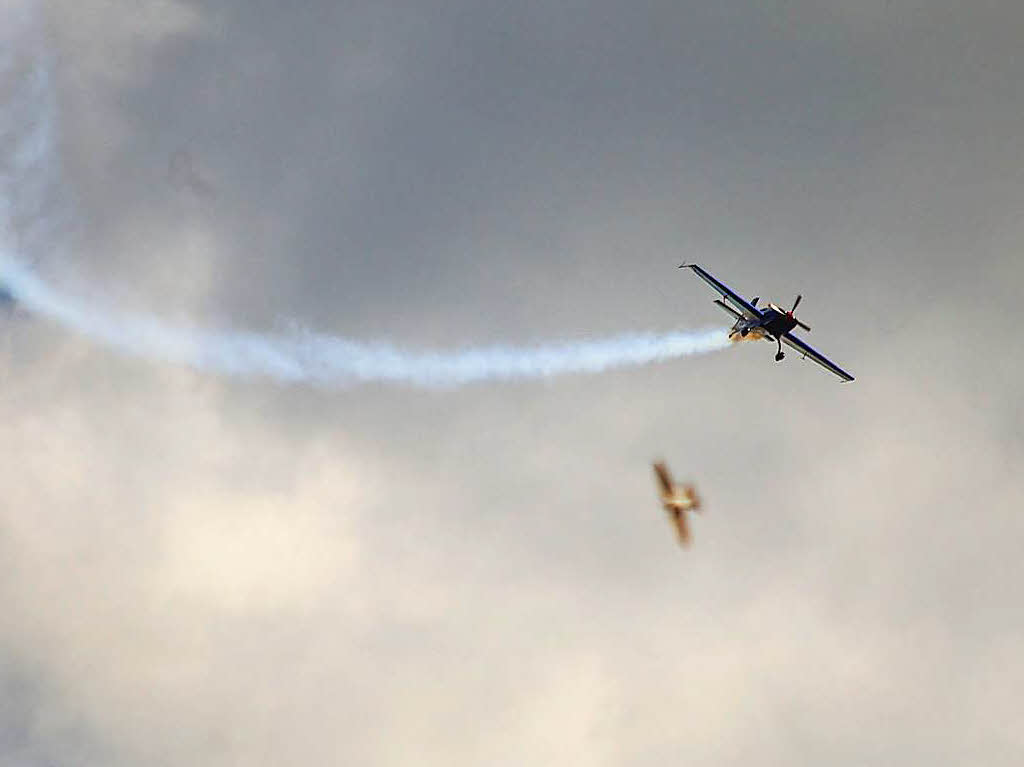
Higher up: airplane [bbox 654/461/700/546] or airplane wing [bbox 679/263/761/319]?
airplane wing [bbox 679/263/761/319]

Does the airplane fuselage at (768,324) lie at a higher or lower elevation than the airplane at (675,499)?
higher

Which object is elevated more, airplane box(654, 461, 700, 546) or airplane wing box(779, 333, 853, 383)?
airplane wing box(779, 333, 853, 383)

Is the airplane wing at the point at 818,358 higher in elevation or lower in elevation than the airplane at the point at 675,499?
higher

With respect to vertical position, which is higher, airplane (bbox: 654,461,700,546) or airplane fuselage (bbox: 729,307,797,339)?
airplane fuselage (bbox: 729,307,797,339)

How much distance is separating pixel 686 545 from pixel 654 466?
37.7 feet

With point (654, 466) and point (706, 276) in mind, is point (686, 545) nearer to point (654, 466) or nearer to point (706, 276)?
A: point (654, 466)

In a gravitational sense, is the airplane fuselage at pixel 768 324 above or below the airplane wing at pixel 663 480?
above

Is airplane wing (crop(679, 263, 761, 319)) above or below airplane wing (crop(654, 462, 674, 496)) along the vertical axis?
above

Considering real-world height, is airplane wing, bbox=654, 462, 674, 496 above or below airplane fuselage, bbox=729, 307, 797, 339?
below

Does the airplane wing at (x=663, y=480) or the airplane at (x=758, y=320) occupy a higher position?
the airplane at (x=758, y=320)

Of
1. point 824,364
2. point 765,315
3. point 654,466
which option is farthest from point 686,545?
point 824,364

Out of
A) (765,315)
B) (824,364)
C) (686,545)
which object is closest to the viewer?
(686,545)

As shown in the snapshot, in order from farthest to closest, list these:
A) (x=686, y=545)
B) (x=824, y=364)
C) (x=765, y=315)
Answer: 1. (x=824, y=364)
2. (x=765, y=315)
3. (x=686, y=545)

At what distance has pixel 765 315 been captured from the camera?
5753 inches
